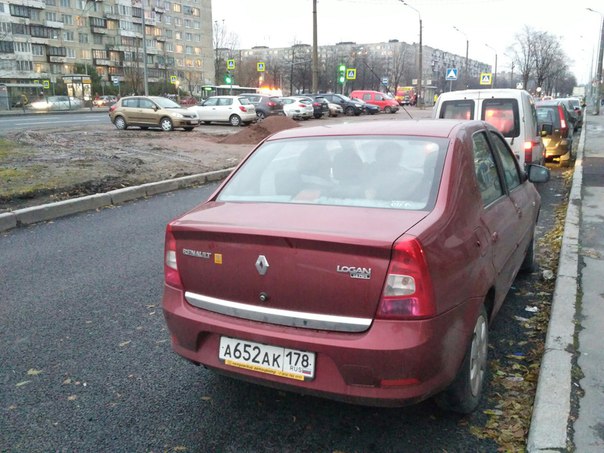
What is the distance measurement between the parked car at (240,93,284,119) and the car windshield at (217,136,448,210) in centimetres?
2912

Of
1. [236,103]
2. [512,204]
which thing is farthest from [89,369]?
[236,103]

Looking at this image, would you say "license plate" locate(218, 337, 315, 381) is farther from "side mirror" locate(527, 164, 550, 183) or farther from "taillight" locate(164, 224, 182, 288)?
"side mirror" locate(527, 164, 550, 183)

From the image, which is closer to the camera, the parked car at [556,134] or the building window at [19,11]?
the parked car at [556,134]

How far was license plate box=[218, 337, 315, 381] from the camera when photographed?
262cm

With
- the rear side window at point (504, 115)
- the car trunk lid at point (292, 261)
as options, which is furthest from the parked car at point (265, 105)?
the car trunk lid at point (292, 261)

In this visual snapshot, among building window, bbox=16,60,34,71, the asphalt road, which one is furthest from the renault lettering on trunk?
building window, bbox=16,60,34,71

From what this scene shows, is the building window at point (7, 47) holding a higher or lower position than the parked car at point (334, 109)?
higher

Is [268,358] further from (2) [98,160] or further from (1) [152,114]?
(1) [152,114]

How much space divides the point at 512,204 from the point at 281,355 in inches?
89.2

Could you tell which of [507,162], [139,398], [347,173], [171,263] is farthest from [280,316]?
[507,162]

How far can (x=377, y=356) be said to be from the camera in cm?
248

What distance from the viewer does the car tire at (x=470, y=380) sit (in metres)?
2.88

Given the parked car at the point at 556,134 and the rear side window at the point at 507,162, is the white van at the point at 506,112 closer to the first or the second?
the parked car at the point at 556,134

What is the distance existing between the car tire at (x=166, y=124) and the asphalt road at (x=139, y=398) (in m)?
20.2
